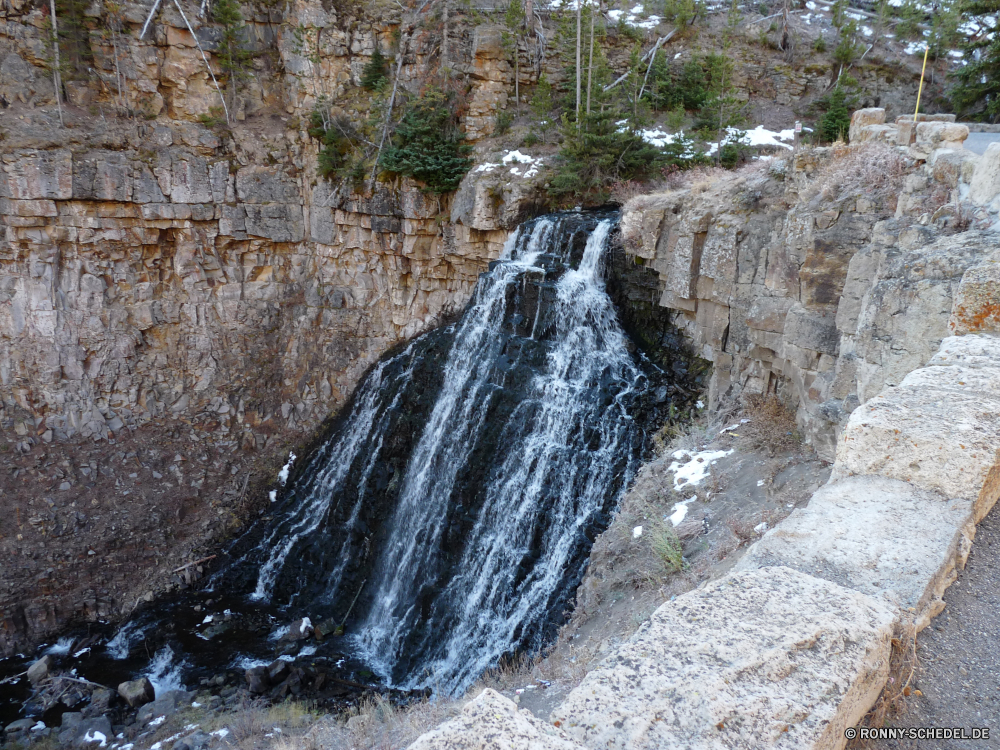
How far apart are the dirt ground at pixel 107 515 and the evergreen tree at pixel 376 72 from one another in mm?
10427

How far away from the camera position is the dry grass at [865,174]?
6.77 meters

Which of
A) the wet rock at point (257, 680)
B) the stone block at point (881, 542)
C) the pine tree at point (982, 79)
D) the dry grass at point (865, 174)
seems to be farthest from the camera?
the pine tree at point (982, 79)

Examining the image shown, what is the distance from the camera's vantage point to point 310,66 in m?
16.9

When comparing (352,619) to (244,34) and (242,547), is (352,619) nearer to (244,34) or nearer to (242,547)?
(242,547)

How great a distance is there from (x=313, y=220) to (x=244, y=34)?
208 inches

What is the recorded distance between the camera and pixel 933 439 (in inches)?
129

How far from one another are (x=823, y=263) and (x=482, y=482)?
6.36 m

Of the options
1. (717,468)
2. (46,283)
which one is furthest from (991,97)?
(46,283)

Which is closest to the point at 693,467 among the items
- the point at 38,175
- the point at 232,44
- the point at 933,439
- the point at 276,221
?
the point at 933,439

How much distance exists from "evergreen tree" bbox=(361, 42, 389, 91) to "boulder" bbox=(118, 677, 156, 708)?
14897 mm

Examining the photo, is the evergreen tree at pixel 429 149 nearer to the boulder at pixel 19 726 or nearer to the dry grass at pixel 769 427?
the dry grass at pixel 769 427

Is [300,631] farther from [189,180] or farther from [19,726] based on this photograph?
[189,180]

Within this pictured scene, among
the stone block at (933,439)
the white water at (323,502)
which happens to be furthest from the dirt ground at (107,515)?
the stone block at (933,439)

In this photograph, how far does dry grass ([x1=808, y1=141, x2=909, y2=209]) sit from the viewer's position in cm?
677
